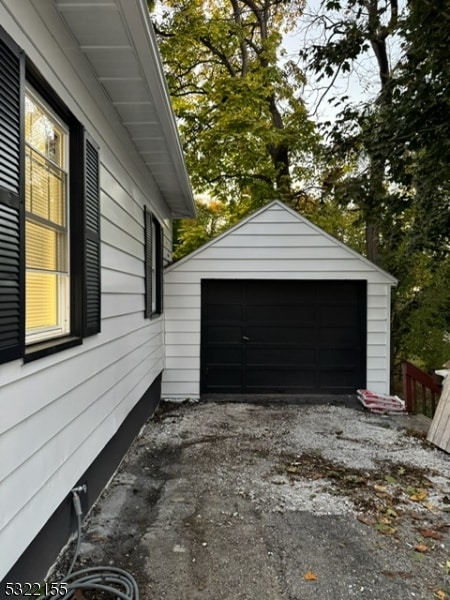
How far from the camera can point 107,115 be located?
3.26 m

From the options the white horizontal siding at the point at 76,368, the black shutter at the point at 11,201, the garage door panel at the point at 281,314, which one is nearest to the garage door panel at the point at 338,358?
the garage door panel at the point at 281,314

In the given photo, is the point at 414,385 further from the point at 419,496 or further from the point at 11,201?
the point at 11,201

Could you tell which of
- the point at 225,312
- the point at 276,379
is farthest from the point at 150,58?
the point at 276,379

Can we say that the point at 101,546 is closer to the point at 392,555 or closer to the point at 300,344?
the point at 392,555

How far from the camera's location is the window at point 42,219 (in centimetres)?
169

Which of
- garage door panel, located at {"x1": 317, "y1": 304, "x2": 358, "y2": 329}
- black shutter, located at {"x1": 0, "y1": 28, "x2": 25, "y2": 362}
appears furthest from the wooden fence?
black shutter, located at {"x1": 0, "y1": 28, "x2": 25, "y2": 362}

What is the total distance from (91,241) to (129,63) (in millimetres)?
1208

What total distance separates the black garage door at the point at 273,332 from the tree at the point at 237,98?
5.64m

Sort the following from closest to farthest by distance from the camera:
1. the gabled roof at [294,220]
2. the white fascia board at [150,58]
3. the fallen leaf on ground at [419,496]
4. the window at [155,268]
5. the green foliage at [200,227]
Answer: the white fascia board at [150,58]
the fallen leaf on ground at [419,496]
the window at [155,268]
the gabled roof at [294,220]
the green foliage at [200,227]

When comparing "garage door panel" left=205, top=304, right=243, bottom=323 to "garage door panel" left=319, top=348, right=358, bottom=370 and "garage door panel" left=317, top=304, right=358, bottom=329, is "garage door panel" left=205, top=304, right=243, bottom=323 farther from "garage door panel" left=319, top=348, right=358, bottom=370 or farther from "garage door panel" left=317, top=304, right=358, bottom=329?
"garage door panel" left=319, top=348, right=358, bottom=370

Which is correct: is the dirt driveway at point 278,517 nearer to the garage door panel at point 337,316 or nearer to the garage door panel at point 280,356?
the garage door panel at point 280,356

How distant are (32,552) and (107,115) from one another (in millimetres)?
2967

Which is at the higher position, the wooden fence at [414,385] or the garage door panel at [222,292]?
the garage door panel at [222,292]

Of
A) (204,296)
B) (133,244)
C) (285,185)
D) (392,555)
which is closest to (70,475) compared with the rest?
(392,555)
